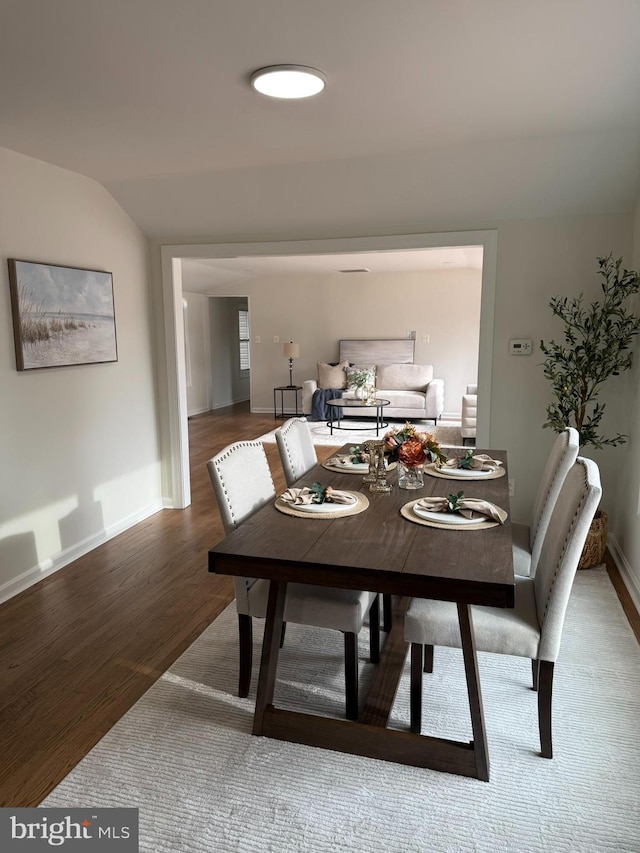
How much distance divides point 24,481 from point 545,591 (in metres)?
2.67

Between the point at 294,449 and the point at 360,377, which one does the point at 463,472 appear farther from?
the point at 360,377

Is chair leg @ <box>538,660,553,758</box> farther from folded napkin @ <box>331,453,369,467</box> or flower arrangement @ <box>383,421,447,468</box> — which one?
folded napkin @ <box>331,453,369,467</box>

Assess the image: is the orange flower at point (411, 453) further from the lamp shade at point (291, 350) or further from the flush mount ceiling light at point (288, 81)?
the lamp shade at point (291, 350)

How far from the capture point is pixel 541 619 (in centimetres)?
192

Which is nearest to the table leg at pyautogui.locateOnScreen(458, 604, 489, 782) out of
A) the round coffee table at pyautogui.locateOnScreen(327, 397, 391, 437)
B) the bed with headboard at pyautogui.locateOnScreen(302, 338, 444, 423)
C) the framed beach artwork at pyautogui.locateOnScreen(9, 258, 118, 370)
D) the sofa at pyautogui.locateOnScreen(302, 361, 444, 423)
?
the framed beach artwork at pyautogui.locateOnScreen(9, 258, 118, 370)

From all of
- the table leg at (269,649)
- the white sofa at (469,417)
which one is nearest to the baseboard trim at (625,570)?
the table leg at (269,649)

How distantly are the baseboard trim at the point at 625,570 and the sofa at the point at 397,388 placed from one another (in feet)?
15.9

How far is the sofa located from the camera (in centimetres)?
849

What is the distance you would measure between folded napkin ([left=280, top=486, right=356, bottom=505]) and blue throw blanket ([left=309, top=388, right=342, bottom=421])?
21.0 feet

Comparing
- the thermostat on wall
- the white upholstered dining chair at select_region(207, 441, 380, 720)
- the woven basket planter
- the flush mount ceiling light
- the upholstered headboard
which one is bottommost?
the woven basket planter

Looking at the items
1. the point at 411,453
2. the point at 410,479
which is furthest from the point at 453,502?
the point at 410,479

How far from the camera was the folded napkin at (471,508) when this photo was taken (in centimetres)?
208

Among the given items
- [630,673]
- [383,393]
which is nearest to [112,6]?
[630,673]

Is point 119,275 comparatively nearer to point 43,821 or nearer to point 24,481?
point 24,481
